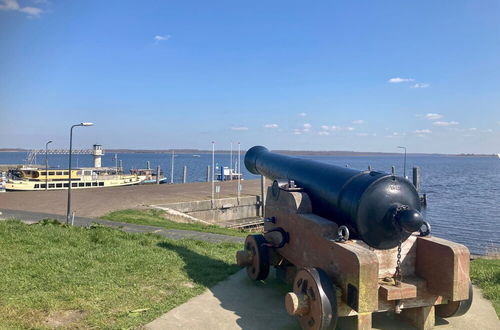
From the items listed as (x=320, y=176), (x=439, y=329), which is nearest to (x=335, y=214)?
(x=320, y=176)

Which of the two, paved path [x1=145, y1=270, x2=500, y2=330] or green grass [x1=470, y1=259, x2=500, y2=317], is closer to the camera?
paved path [x1=145, y1=270, x2=500, y2=330]

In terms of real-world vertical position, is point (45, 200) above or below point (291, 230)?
below

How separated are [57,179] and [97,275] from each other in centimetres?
3837

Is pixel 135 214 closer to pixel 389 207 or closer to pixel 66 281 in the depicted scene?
pixel 66 281

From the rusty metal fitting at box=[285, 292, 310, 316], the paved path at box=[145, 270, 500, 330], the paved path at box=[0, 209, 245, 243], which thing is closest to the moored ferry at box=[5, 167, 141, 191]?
the paved path at box=[0, 209, 245, 243]

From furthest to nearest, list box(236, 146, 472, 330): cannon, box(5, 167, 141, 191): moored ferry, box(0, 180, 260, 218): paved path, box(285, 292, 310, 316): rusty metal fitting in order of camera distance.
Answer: box(5, 167, 141, 191): moored ferry
box(0, 180, 260, 218): paved path
box(285, 292, 310, 316): rusty metal fitting
box(236, 146, 472, 330): cannon

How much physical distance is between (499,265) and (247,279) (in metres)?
5.56

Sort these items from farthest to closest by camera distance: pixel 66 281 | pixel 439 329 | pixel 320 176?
pixel 66 281 < pixel 320 176 < pixel 439 329

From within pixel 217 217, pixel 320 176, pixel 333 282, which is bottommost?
pixel 217 217

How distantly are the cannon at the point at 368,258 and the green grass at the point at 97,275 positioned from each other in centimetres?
198

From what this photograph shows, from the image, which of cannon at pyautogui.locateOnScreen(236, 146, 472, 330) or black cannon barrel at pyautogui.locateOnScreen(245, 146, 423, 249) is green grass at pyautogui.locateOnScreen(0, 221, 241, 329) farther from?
black cannon barrel at pyautogui.locateOnScreen(245, 146, 423, 249)

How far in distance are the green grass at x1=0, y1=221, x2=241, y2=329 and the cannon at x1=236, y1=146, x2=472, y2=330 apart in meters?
1.98

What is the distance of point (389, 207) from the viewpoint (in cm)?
486

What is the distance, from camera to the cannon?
453cm
